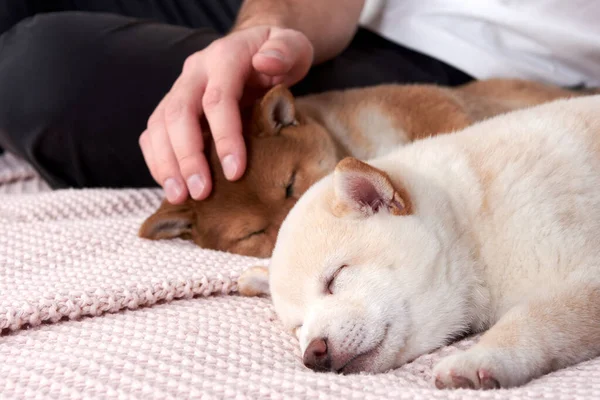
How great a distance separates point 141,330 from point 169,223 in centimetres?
60

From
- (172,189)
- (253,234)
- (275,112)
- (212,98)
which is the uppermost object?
(212,98)

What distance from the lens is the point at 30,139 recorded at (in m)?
2.21

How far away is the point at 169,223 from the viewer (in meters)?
1.85

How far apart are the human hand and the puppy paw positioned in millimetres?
913

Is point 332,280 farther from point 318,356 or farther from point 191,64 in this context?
point 191,64

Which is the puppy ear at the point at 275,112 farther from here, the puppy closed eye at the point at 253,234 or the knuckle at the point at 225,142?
the puppy closed eye at the point at 253,234

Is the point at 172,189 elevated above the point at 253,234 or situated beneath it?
elevated above

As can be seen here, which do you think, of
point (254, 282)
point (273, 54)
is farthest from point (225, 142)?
point (254, 282)

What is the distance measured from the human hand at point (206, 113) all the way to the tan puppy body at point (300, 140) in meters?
0.06

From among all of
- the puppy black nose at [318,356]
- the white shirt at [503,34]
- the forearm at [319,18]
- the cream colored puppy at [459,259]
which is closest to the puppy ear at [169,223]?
the cream colored puppy at [459,259]

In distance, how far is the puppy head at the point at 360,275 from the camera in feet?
3.81

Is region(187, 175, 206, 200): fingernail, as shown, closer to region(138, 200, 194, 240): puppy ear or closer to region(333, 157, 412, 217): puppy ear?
region(138, 200, 194, 240): puppy ear

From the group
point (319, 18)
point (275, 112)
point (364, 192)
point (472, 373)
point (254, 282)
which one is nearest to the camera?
point (472, 373)

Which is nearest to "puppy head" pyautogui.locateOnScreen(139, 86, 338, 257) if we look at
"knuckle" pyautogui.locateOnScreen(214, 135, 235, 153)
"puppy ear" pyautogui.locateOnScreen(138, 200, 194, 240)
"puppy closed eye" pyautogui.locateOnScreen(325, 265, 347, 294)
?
"puppy ear" pyautogui.locateOnScreen(138, 200, 194, 240)
